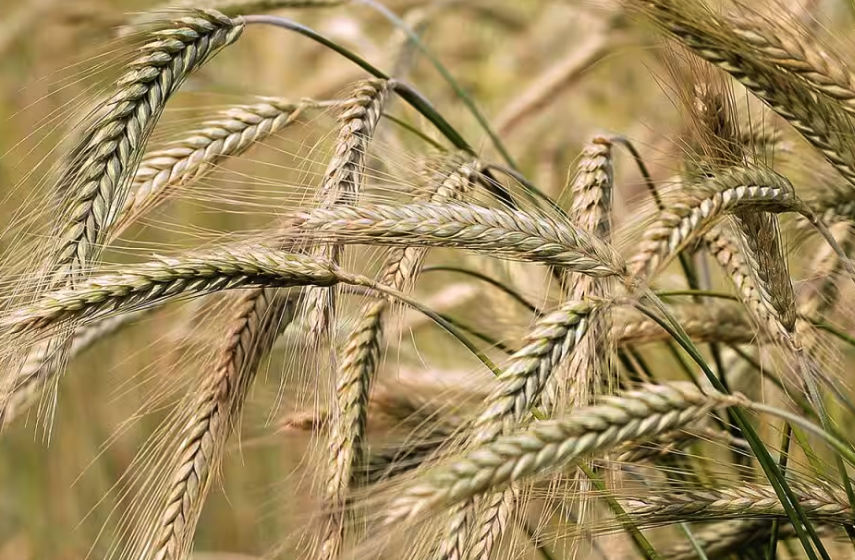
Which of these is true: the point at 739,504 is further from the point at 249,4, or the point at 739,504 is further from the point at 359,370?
the point at 249,4

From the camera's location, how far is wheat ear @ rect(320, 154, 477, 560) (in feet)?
3.45

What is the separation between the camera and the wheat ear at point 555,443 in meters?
0.64

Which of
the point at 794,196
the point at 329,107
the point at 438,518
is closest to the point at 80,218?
the point at 329,107

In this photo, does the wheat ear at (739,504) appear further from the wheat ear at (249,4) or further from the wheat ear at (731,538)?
the wheat ear at (249,4)

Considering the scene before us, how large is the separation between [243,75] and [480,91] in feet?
3.03

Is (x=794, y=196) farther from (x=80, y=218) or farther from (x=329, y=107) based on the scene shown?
(x=80, y=218)

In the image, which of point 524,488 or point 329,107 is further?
point 329,107

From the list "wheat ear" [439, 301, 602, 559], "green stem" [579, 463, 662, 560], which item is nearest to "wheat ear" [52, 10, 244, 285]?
"wheat ear" [439, 301, 602, 559]

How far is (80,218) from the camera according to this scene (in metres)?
1.01

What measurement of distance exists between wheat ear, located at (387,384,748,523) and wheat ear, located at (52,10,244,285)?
0.50 m

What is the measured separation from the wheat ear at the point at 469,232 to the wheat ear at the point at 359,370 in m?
0.14

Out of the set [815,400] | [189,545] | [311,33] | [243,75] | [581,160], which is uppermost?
[243,75]

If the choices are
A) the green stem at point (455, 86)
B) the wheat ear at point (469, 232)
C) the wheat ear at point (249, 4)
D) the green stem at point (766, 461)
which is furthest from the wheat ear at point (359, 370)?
the wheat ear at point (249, 4)

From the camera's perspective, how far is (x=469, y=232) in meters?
0.90
